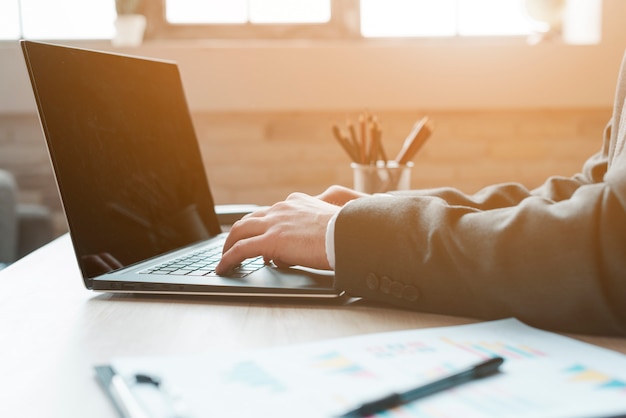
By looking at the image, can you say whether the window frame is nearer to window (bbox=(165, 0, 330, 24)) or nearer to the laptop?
window (bbox=(165, 0, 330, 24))

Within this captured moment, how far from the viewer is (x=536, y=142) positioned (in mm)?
2377

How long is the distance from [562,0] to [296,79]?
90 centimetres

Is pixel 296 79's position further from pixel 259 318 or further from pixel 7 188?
pixel 259 318

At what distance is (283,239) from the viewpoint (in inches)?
31.0

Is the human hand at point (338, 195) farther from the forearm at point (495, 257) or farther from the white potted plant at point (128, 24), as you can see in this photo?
the white potted plant at point (128, 24)

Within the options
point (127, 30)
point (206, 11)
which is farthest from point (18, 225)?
point (206, 11)

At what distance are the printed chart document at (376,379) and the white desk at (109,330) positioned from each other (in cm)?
4

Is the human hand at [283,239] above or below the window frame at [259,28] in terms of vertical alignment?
below

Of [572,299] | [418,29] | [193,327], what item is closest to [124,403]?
[193,327]

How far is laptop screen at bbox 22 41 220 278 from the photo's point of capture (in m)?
0.79

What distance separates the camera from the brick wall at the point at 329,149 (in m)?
2.33

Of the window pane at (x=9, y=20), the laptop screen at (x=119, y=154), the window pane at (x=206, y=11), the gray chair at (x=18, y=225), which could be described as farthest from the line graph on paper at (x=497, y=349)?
the window pane at (x=9, y=20)

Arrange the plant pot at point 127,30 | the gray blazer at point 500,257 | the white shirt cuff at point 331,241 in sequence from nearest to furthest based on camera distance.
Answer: the gray blazer at point 500,257, the white shirt cuff at point 331,241, the plant pot at point 127,30

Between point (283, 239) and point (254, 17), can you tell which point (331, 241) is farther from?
point (254, 17)
